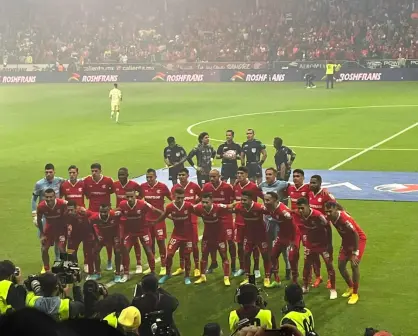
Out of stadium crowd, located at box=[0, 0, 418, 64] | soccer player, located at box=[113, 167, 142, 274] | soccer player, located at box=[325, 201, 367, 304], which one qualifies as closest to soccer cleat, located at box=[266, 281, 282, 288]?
soccer player, located at box=[325, 201, 367, 304]

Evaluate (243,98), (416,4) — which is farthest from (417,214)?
(416,4)

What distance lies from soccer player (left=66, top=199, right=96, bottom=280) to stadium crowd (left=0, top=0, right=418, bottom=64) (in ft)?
136

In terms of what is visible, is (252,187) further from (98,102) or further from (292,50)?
(292,50)

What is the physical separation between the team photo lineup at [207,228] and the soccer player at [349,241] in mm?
16

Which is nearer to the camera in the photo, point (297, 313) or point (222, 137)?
point (297, 313)

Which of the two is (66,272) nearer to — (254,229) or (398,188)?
(254,229)

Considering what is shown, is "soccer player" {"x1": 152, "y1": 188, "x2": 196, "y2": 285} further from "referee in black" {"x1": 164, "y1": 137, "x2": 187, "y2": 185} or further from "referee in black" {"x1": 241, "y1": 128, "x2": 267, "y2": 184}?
"referee in black" {"x1": 241, "y1": 128, "x2": 267, "y2": 184}

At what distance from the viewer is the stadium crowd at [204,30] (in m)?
55.0

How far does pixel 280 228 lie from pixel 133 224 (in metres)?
2.67

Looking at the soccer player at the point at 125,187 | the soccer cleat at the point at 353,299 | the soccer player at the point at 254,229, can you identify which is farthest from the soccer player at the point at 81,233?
the soccer cleat at the point at 353,299

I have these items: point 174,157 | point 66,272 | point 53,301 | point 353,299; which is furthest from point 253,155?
point 53,301

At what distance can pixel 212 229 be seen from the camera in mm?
12930

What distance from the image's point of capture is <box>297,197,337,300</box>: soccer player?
38.7ft

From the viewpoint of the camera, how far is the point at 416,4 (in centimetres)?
5672
